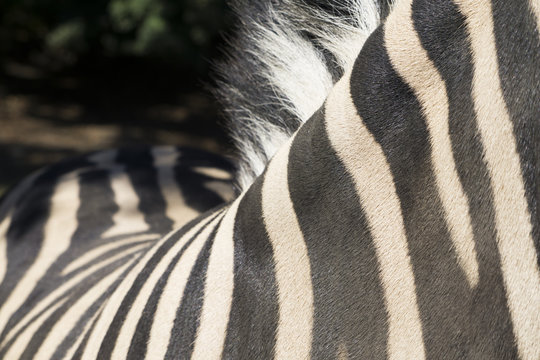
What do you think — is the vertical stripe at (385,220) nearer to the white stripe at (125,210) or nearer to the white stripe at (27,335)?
the white stripe at (27,335)

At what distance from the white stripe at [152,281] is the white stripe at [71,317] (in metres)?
0.38

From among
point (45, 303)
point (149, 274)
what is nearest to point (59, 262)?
point (45, 303)

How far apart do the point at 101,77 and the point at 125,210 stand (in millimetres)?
8404

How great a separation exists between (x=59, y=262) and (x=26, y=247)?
18 cm

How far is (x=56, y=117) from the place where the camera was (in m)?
8.47

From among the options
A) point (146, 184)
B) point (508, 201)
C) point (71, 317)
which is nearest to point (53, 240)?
point (146, 184)

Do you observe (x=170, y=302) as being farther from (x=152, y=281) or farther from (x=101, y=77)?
(x=101, y=77)

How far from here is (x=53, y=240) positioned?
211 cm

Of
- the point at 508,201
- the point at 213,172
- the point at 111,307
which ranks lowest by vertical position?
the point at 213,172

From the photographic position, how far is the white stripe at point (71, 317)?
1600 millimetres

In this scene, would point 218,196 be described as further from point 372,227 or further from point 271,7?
point 372,227

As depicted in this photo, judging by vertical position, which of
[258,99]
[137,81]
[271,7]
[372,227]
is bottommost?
[137,81]

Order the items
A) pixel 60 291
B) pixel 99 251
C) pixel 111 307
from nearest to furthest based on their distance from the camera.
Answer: pixel 111 307
pixel 60 291
pixel 99 251

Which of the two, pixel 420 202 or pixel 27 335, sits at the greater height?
pixel 420 202
